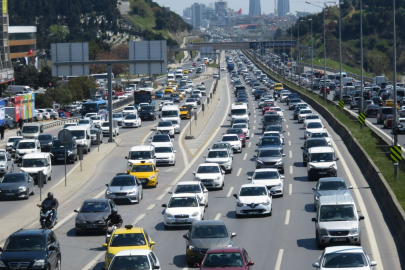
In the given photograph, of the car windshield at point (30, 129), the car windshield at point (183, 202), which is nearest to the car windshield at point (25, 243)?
the car windshield at point (183, 202)

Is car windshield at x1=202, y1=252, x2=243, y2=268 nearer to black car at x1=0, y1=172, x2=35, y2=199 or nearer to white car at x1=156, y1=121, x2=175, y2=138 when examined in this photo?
black car at x1=0, y1=172, x2=35, y2=199

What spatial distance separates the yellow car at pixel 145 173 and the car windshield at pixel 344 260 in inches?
831

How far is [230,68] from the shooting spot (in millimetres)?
197000

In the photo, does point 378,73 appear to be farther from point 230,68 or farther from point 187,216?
point 187,216

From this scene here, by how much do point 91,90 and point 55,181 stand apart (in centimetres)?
7138

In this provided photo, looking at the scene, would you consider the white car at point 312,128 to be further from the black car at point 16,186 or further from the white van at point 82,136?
the black car at point 16,186

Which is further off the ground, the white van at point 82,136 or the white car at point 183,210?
the white van at point 82,136

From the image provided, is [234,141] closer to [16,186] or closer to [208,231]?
[16,186]

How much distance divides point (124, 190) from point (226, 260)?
627 inches

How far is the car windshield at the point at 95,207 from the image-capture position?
27475 mm

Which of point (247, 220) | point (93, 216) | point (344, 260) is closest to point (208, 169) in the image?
point (247, 220)

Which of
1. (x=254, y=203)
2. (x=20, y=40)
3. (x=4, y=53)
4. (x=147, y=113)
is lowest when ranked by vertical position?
(x=254, y=203)

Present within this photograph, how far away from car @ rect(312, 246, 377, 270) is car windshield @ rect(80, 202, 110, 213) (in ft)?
35.7

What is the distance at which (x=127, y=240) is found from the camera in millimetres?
21438
